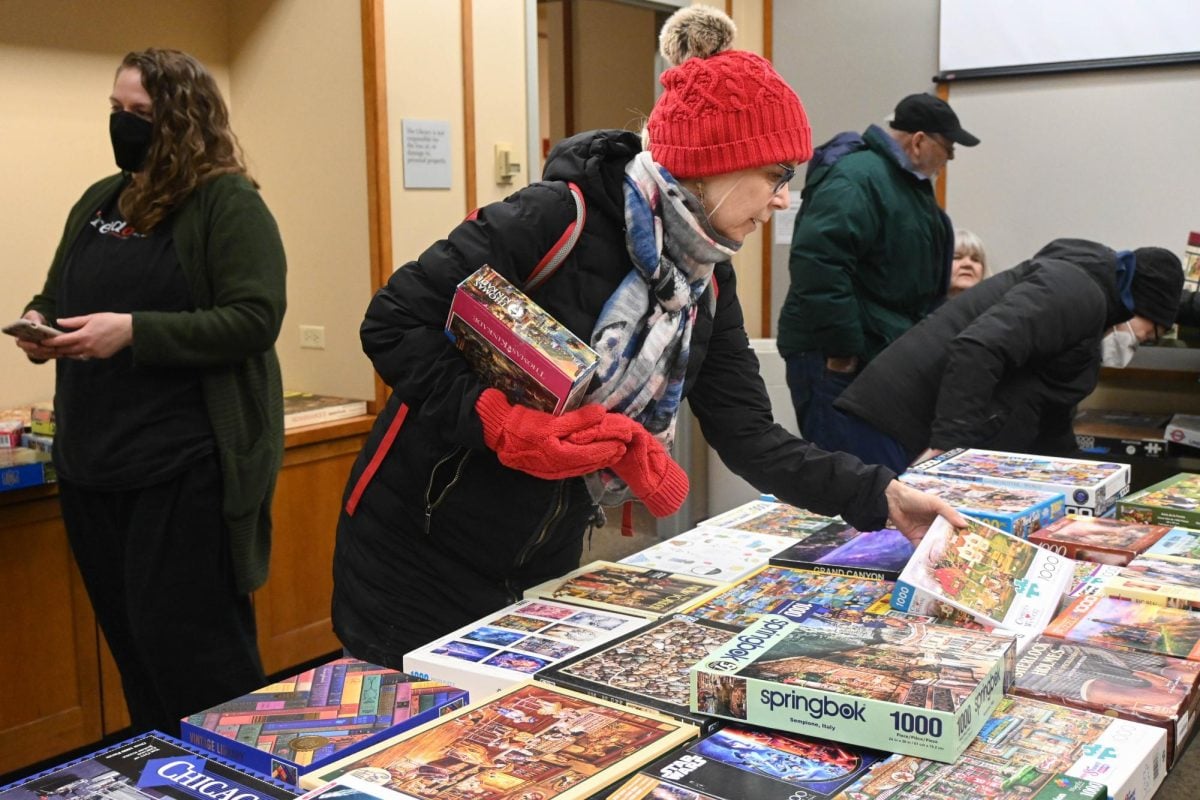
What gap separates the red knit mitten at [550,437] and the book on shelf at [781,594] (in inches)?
10.9

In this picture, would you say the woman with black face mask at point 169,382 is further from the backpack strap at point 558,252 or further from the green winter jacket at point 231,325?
the backpack strap at point 558,252

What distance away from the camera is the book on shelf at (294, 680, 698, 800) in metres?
1.12

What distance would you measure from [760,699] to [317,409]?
2.61 metres

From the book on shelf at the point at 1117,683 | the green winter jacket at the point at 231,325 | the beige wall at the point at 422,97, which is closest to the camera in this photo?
the book on shelf at the point at 1117,683

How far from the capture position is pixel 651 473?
163cm

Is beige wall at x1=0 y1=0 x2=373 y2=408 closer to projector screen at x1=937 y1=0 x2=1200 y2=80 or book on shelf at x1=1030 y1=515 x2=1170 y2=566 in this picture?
book on shelf at x1=1030 y1=515 x2=1170 y2=566

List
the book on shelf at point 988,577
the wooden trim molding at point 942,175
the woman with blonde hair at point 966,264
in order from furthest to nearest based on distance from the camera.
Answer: the wooden trim molding at point 942,175, the woman with blonde hair at point 966,264, the book on shelf at point 988,577

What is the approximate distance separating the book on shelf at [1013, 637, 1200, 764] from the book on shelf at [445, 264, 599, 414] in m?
0.65

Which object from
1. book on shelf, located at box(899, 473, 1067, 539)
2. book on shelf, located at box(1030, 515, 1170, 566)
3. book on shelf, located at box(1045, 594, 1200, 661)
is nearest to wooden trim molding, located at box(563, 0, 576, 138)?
book on shelf, located at box(899, 473, 1067, 539)

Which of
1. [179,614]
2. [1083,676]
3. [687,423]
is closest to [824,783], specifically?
[1083,676]

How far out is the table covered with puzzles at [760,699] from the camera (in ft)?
3.76

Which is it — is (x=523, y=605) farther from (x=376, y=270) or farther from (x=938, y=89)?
(x=938, y=89)

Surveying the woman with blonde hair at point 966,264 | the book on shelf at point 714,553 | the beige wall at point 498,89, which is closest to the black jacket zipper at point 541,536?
the book on shelf at point 714,553

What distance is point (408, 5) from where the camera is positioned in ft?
12.1
